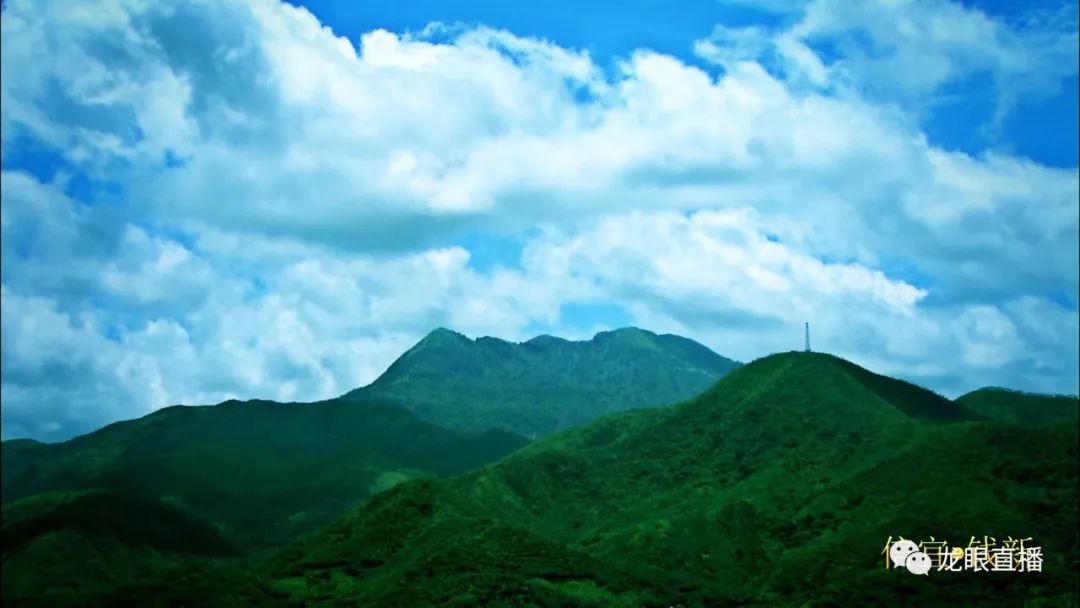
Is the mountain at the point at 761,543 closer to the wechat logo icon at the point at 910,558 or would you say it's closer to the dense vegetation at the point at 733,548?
the dense vegetation at the point at 733,548

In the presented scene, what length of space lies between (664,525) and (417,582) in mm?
54887

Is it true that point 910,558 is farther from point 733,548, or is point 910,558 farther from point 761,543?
point 733,548

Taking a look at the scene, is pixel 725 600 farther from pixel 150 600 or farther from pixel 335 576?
pixel 150 600

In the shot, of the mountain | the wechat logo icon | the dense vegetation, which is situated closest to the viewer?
the dense vegetation

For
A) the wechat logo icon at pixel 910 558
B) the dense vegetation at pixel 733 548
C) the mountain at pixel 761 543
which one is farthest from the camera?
the wechat logo icon at pixel 910 558

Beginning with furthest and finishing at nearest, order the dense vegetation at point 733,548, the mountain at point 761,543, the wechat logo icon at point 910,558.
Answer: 1. the wechat logo icon at point 910,558
2. the mountain at point 761,543
3. the dense vegetation at point 733,548

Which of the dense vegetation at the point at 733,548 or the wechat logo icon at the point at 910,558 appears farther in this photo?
the wechat logo icon at the point at 910,558

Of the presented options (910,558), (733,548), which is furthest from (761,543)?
(910,558)

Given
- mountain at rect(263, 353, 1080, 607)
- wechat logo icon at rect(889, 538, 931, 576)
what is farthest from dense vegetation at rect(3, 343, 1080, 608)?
wechat logo icon at rect(889, 538, 931, 576)

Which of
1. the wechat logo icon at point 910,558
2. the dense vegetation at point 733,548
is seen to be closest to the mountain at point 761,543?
the dense vegetation at point 733,548

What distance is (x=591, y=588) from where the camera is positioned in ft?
508

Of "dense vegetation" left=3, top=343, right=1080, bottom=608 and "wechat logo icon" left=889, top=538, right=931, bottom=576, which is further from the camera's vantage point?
"wechat logo icon" left=889, top=538, right=931, bottom=576

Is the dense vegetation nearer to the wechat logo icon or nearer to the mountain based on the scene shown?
the mountain

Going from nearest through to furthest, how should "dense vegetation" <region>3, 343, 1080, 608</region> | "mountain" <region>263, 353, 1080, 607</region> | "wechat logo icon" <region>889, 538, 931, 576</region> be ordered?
1. "dense vegetation" <region>3, 343, 1080, 608</region>
2. "mountain" <region>263, 353, 1080, 607</region>
3. "wechat logo icon" <region>889, 538, 931, 576</region>
